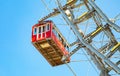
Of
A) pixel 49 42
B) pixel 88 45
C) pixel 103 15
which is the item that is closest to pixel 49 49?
pixel 49 42

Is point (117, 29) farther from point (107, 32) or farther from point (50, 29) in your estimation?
point (50, 29)

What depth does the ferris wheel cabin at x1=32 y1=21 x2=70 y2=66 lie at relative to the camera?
47.5 meters

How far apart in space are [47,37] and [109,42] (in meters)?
4.70

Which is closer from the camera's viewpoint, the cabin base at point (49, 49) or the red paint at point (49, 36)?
the cabin base at point (49, 49)

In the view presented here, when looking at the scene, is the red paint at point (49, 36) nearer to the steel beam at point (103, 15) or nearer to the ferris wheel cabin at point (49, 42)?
the ferris wheel cabin at point (49, 42)

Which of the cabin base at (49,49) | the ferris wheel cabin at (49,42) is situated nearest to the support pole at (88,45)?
the ferris wheel cabin at (49,42)

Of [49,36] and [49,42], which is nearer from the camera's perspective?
[49,42]

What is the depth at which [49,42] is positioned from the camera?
4756 centimetres

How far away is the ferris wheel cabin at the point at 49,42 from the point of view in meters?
47.5

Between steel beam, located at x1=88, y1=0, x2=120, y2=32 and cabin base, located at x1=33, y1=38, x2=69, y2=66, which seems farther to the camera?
cabin base, located at x1=33, y1=38, x2=69, y2=66

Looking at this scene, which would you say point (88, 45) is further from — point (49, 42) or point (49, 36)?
point (49, 36)

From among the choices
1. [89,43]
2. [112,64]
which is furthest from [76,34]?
[112,64]

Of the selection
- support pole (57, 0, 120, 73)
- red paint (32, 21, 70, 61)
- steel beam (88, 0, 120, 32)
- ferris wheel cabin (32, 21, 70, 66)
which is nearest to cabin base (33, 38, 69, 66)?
ferris wheel cabin (32, 21, 70, 66)

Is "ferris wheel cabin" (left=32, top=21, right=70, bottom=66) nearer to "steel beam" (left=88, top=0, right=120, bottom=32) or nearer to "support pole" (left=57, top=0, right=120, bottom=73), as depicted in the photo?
"support pole" (left=57, top=0, right=120, bottom=73)
